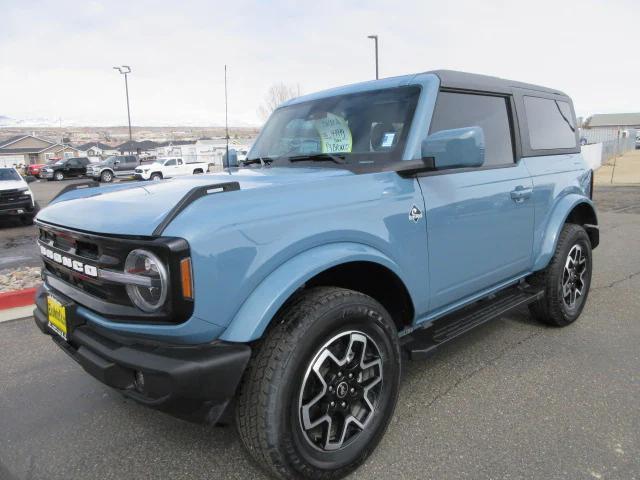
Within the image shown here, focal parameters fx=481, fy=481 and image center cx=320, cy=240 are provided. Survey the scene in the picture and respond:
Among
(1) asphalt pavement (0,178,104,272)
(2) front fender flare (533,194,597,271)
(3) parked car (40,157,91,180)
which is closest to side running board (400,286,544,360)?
(2) front fender flare (533,194,597,271)

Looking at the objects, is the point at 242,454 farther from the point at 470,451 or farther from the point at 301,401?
the point at 470,451

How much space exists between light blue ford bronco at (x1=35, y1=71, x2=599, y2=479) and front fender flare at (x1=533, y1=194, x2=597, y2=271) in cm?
23

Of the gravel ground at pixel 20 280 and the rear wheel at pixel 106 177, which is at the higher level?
the gravel ground at pixel 20 280

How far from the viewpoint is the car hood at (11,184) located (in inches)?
481

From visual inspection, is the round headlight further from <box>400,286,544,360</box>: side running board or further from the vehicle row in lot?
the vehicle row in lot

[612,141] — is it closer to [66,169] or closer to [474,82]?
[474,82]

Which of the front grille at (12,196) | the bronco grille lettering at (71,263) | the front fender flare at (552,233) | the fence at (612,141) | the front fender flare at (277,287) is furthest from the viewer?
the fence at (612,141)

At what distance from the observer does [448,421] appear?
2.65m

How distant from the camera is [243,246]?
187 centimetres

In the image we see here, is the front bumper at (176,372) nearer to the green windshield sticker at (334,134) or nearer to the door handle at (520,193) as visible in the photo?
the green windshield sticker at (334,134)

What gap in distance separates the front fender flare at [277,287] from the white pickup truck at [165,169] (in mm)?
30058

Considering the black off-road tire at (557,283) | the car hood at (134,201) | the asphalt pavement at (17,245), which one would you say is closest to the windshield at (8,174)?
the asphalt pavement at (17,245)

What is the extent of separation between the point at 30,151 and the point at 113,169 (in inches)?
2324

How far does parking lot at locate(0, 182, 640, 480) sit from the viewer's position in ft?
7.57
